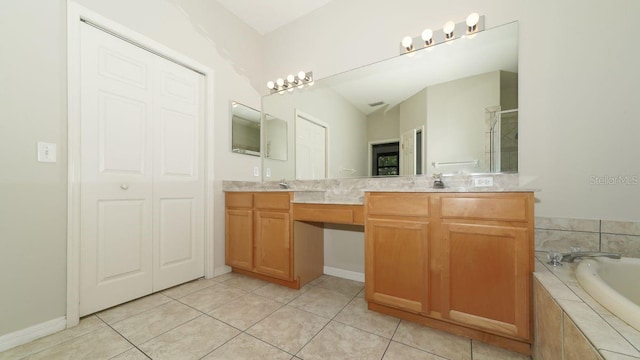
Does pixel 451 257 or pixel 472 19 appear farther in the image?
pixel 472 19

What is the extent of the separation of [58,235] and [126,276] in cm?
53

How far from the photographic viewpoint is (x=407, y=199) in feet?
4.91

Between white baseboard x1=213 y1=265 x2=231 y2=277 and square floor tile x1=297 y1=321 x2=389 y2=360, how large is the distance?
4.60 feet

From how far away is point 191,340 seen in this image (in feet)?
4.41

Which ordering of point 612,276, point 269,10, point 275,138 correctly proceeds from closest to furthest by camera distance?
point 612,276, point 269,10, point 275,138

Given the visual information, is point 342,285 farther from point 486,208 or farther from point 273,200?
point 486,208

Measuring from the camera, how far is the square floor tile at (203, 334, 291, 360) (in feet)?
3.96

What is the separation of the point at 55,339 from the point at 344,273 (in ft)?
6.71

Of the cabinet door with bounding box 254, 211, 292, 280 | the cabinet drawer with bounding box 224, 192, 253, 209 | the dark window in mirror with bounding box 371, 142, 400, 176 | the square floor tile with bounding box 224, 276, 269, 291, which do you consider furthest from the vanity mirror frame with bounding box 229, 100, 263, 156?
the dark window in mirror with bounding box 371, 142, 400, 176

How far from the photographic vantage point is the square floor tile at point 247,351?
3.96 ft

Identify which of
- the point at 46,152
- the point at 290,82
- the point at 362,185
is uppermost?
the point at 290,82

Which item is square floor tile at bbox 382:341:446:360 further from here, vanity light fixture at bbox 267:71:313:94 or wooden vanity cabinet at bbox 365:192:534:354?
vanity light fixture at bbox 267:71:313:94

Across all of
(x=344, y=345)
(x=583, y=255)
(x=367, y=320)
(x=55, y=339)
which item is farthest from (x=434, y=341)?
(x=55, y=339)

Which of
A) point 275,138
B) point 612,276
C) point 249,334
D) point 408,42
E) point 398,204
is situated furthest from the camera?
point 275,138
